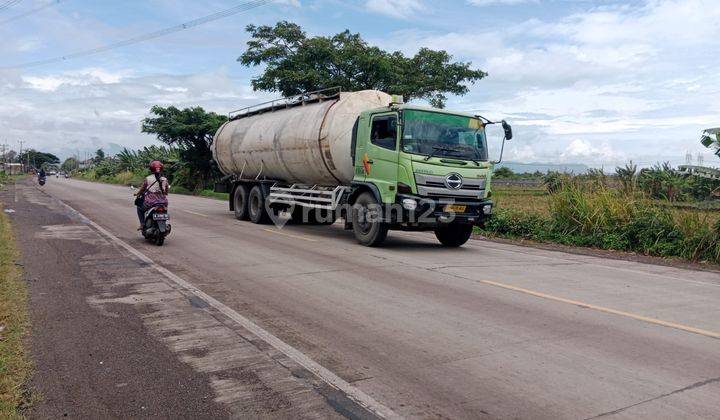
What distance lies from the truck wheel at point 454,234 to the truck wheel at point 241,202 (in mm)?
7528

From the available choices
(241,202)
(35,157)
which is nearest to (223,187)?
(241,202)

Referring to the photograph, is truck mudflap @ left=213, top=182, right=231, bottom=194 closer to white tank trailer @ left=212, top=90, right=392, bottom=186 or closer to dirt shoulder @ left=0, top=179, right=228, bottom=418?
white tank trailer @ left=212, top=90, right=392, bottom=186

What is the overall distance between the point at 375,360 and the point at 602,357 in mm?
2001

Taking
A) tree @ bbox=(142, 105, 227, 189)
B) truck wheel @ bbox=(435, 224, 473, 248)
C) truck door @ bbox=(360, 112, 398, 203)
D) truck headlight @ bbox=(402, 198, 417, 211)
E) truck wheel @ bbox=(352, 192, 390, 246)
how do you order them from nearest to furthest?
truck headlight @ bbox=(402, 198, 417, 211) < truck door @ bbox=(360, 112, 398, 203) < truck wheel @ bbox=(352, 192, 390, 246) < truck wheel @ bbox=(435, 224, 473, 248) < tree @ bbox=(142, 105, 227, 189)

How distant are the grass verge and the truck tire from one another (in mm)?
8255

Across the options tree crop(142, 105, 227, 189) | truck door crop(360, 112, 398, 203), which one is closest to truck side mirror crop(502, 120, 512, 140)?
truck door crop(360, 112, 398, 203)

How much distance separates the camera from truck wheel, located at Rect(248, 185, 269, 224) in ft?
56.0

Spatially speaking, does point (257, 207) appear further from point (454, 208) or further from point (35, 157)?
point (35, 157)

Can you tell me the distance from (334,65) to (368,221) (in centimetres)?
1882

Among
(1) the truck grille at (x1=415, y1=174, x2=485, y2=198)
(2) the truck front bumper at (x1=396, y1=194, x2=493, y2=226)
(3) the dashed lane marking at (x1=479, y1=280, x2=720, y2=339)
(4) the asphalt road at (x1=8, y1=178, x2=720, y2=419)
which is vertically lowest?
(4) the asphalt road at (x1=8, y1=178, x2=720, y2=419)

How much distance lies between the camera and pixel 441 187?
37.2 ft

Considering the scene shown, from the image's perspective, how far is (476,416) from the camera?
12.8ft

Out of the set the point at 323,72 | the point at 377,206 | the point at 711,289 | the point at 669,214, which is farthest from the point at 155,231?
the point at 323,72

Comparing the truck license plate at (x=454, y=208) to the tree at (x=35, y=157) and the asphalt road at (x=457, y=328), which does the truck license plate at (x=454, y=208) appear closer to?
the asphalt road at (x=457, y=328)
